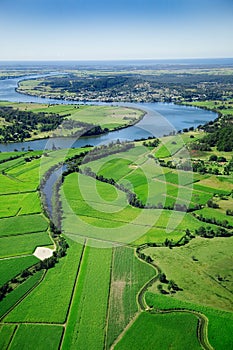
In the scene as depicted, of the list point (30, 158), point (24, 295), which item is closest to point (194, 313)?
point (24, 295)

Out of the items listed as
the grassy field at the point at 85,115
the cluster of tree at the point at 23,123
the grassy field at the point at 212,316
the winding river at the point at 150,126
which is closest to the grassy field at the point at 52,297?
the grassy field at the point at 212,316

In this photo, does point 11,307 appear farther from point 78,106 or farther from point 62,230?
point 78,106

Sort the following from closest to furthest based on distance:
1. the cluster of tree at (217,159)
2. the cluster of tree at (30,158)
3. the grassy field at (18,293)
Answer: the grassy field at (18,293), the cluster of tree at (217,159), the cluster of tree at (30,158)

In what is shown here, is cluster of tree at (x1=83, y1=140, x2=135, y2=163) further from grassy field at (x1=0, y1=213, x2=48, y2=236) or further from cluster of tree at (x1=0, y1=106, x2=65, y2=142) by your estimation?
grassy field at (x1=0, y1=213, x2=48, y2=236)

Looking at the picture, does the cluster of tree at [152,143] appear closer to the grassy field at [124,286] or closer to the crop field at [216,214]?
the crop field at [216,214]

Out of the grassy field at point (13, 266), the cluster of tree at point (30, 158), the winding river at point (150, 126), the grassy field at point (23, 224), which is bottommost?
the winding river at point (150, 126)

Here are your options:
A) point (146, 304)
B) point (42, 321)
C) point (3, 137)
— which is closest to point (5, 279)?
point (42, 321)
